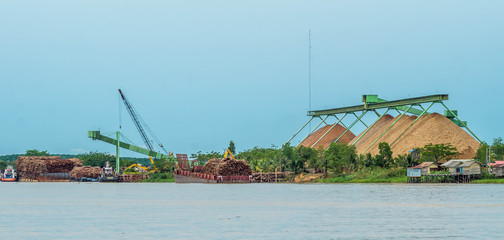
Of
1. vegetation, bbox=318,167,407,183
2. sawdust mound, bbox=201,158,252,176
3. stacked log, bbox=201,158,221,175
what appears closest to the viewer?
vegetation, bbox=318,167,407,183

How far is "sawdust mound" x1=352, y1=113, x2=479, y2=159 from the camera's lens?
146075mm

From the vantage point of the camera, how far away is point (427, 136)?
150 meters

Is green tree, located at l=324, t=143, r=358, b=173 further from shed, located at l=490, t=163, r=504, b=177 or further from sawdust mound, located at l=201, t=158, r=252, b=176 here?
shed, located at l=490, t=163, r=504, b=177

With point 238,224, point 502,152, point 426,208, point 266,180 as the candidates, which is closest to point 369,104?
point 266,180

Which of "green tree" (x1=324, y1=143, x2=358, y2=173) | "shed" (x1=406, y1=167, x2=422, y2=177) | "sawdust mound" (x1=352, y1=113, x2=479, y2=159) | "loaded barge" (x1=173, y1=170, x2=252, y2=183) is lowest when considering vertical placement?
"loaded barge" (x1=173, y1=170, x2=252, y2=183)

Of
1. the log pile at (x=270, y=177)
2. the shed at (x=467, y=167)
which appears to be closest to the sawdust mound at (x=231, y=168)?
the log pile at (x=270, y=177)

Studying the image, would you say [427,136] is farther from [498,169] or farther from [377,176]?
[498,169]

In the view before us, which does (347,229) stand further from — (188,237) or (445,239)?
(188,237)

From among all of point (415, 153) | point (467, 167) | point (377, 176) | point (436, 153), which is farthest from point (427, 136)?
point (467, 167)

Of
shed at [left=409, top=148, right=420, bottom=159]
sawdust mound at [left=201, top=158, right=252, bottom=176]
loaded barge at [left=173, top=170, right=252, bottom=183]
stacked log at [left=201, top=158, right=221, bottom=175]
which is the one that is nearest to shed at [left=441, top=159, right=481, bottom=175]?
shed at [left=409, top=148, right=420, bottom=159]

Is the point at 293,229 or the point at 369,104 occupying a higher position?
the point at 369,104

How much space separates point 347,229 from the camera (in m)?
32.6

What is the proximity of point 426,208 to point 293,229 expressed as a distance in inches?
712

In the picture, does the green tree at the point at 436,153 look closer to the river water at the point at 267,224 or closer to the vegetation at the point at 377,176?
the vegetation at the point at 377,176
